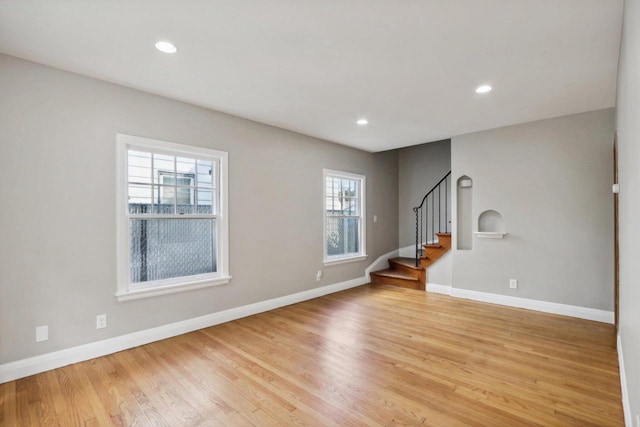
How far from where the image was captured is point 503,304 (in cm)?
459

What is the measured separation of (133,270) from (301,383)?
209cm

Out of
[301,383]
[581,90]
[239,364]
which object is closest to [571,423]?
[301,383]

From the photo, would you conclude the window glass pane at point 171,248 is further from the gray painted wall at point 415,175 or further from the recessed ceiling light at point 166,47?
the gray painted wall at point 415,175

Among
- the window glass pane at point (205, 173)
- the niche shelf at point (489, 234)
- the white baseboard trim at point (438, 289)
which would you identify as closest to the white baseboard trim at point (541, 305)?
the white baseboard trim at point (438, 289)

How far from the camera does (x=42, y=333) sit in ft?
8.74

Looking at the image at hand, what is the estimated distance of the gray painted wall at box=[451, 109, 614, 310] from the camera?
3.91 metres

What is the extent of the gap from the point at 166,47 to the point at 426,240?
5.37m

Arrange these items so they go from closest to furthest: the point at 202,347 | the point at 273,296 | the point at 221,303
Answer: the point at 202,347 < the point at 221,303 < the point at 273,296

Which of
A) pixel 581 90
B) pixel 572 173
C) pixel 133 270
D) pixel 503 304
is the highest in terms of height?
pixel 581 90

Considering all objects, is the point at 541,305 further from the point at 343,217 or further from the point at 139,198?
the point at 139,198

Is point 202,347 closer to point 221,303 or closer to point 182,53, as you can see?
point 221,303

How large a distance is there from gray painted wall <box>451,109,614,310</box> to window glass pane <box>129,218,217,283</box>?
3.84 m

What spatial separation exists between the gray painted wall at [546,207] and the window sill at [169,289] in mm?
3689

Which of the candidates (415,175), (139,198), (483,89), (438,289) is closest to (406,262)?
(438,289)
